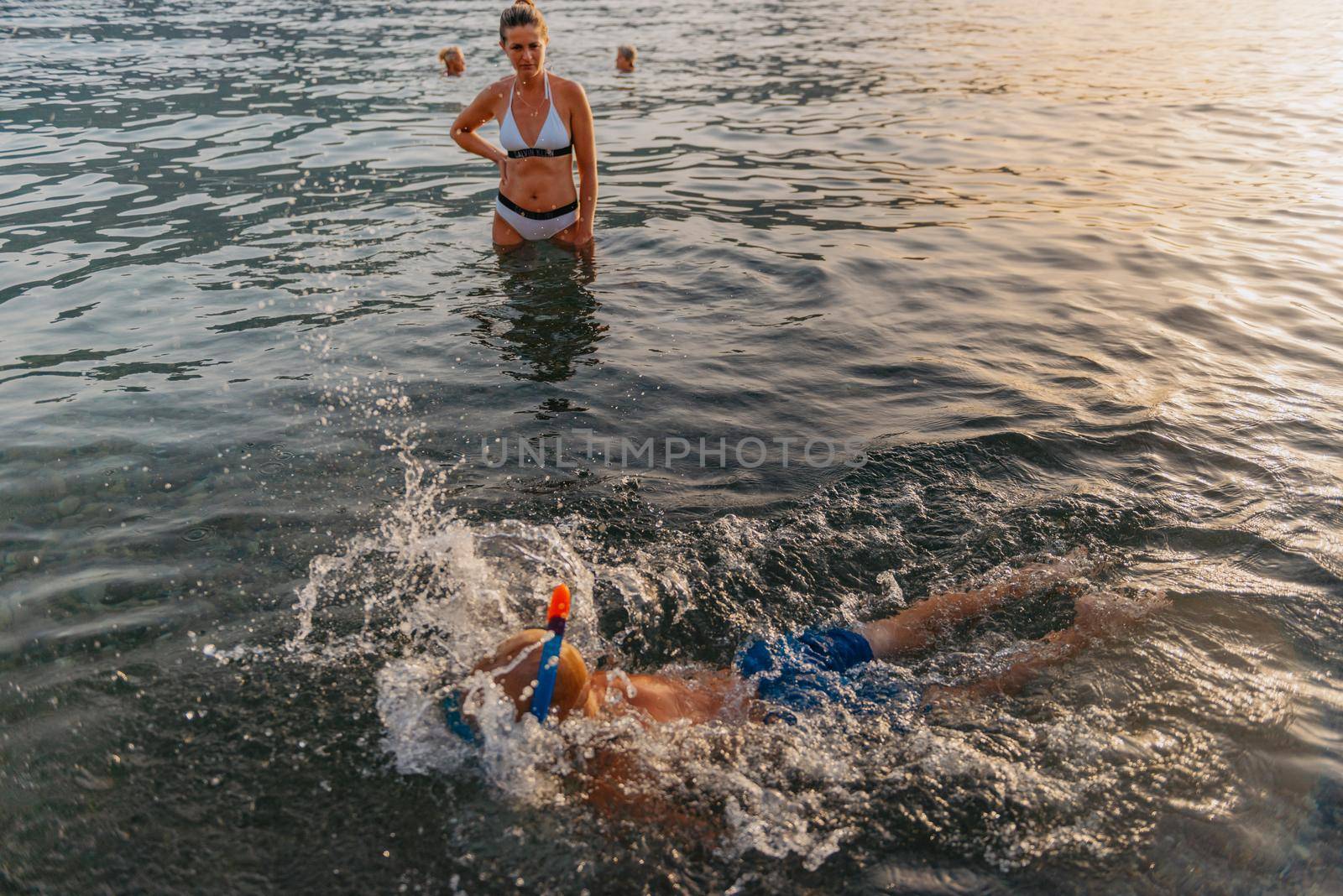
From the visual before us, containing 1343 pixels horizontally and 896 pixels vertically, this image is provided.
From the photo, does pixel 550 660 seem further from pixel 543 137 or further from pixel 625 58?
pixel 625 58

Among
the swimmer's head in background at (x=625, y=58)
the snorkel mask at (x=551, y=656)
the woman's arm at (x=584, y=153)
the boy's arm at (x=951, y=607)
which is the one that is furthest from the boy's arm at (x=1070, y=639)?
the swimmer's head in background at (x=625, y=58)

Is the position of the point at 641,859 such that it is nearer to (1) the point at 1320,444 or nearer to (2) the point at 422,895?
(2) the point at 422,895

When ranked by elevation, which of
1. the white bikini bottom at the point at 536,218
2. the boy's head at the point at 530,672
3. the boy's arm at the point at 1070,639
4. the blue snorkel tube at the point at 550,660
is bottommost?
the boy's arm at the point at 1070,639

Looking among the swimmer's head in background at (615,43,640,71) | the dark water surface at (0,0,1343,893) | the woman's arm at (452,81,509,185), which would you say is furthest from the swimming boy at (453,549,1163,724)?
the swimmer's head in background at (615,43,640,71)

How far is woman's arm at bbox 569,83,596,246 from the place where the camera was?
8367 mm

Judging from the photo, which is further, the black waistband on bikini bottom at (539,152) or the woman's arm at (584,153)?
the black waistband on bikini bottom at (539,152)

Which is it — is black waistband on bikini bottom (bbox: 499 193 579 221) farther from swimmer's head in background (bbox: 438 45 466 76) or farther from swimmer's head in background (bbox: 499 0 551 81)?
swimmer's head in background (bbox: 438 45 466 76)

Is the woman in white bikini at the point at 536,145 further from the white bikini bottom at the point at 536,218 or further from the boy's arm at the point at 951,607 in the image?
the boy's arm at the point at 951,607

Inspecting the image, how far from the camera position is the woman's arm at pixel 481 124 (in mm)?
8578

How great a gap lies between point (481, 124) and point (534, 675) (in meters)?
6.90

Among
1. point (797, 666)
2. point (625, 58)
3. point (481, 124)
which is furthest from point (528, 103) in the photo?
point (625, 58)

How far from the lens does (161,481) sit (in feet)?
17.9

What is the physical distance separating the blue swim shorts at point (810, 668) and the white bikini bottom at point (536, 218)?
588 centimetres

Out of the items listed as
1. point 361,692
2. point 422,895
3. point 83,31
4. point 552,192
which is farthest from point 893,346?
point 83,31
